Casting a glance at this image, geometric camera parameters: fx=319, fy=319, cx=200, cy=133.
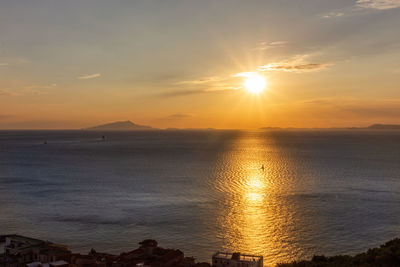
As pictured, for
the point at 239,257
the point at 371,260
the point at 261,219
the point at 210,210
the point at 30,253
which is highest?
the point at 210,210

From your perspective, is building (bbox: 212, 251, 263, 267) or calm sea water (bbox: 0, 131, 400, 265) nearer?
building (bbox: 212, 251, 263, 267)

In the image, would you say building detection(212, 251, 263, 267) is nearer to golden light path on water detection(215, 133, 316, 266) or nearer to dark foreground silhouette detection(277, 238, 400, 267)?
dark foreground silhouette detection(277, 238, 400, 267)

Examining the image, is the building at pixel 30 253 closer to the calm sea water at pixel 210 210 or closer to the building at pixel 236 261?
the calm sea water at pixel 210 210

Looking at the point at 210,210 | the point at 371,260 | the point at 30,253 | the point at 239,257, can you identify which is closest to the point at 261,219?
the point at 210,210

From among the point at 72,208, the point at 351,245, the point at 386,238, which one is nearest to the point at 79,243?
the point at 72,208

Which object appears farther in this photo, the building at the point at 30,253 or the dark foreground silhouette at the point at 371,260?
the building at the point at 30,253

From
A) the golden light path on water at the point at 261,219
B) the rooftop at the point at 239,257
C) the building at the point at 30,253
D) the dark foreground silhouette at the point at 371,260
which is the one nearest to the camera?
the dark foreground silhouette at the point at 371,260

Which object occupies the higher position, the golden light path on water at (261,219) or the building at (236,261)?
the golden light path on water at (261,219)

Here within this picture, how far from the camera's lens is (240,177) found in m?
103

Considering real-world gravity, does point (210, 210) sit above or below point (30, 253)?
above

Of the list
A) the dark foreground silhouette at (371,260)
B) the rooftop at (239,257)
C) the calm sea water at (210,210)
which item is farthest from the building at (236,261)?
the calm sea water at (210,210)

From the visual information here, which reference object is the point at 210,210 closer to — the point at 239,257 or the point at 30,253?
the point at 239,257

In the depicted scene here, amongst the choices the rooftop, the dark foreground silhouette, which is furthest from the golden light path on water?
the dark foreground silhouette

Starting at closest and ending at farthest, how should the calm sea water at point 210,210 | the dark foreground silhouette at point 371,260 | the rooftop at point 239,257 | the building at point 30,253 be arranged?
the dark foreground silhouette at point 371,260
the rooftop at point 239,257
the building at point 30,253
the calm sea water at point 210,210
